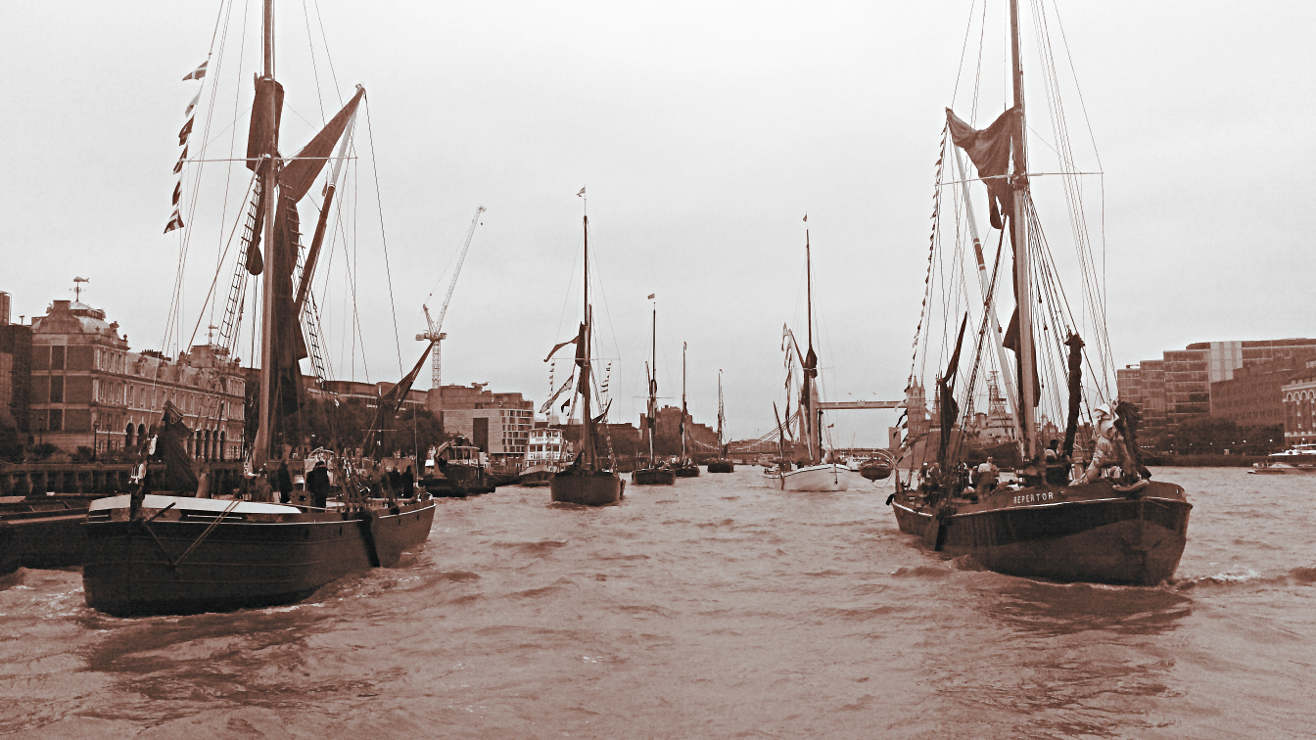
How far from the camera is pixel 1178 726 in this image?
9.69 metres

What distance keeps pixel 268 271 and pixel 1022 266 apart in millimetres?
15949

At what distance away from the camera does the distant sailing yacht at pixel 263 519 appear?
14.4 m

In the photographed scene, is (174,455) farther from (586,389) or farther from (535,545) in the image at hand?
(586,389)

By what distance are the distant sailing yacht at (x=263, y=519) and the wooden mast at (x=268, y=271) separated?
0.8 inches

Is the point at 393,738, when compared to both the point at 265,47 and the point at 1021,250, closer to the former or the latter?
the point at 265,47

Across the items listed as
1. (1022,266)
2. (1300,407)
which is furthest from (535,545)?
(1300,407)

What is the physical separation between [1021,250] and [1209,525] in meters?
18.7

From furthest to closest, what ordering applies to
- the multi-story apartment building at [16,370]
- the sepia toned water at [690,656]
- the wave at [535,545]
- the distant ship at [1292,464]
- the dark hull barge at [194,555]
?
the distant ship at [1292,464], the multi-story apartment building at [16,370], the wave at [535,545], the dark hull barge at [194,555], the sepia toned water at [690,656]

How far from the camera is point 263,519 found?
1528 cm

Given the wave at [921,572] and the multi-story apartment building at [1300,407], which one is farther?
the multi-story apartment building at [1300,407]

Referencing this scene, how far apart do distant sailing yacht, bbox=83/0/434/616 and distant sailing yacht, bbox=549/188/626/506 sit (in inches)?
1090

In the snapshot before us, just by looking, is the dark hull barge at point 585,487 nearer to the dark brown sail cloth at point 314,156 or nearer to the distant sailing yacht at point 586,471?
the distant sailing yacht at point 586,471

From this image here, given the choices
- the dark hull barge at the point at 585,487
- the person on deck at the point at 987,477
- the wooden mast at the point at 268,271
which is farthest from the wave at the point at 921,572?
the dark hull barge at the point at 585,487

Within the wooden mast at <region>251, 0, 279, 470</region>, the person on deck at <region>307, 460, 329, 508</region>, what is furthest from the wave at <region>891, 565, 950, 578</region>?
the wooden mast at <region>251, 0, 279, 470</region>
